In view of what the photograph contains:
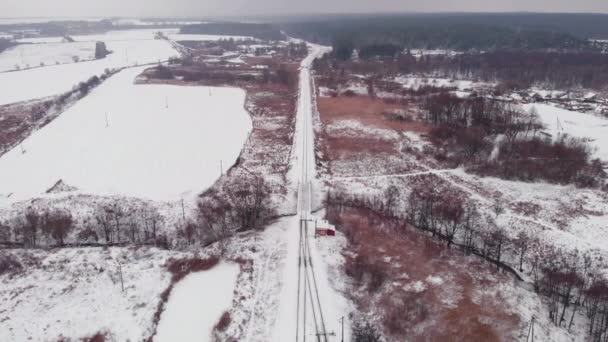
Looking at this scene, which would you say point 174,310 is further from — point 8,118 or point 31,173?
point 8,118

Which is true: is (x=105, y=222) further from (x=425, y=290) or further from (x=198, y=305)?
(x=425, y=290)

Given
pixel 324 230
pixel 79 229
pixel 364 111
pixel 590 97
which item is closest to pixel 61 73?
pixel 364 111

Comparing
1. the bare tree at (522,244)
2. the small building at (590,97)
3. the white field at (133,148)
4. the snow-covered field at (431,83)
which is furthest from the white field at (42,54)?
the small building at (590,97)

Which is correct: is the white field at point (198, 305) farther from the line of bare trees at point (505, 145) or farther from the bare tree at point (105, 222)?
the line of bare trees at point (505, 145)

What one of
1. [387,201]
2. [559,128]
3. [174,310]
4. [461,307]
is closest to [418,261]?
[461,307]

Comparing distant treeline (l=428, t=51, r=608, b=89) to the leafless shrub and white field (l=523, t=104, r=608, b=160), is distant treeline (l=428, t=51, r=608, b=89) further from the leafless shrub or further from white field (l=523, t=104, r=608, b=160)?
the leafless shrub
